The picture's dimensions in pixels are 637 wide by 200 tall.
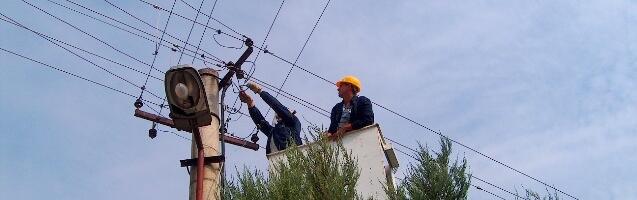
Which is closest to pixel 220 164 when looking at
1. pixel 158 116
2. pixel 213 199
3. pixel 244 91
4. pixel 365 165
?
pixel 213 199

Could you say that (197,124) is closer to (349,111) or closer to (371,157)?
(371,157)

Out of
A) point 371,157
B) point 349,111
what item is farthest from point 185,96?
point 349,111

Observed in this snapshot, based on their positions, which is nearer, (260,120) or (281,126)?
(281,126)

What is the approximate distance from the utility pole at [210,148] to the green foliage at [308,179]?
0.94ft

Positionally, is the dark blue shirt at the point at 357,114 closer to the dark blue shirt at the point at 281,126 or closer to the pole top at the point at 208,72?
the dark blue shirt at the point at 281,126

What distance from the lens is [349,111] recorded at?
6.96 meters

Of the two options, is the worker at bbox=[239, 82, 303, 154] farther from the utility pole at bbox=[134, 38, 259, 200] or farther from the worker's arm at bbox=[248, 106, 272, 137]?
the utility pole at bbox=[134, 38, 259, 200]

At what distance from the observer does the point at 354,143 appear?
241 inches

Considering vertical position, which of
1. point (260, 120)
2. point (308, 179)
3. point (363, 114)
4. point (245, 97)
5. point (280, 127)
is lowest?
point (308, 179)

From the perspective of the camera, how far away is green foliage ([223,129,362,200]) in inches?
195

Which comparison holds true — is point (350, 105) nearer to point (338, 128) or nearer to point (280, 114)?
point (338, 128)

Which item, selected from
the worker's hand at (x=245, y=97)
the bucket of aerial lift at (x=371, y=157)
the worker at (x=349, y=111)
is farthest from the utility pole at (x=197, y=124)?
the worker's hand at (x=245, y=97)

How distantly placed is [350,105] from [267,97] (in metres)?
1.39

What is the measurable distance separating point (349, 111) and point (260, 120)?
2043mm
